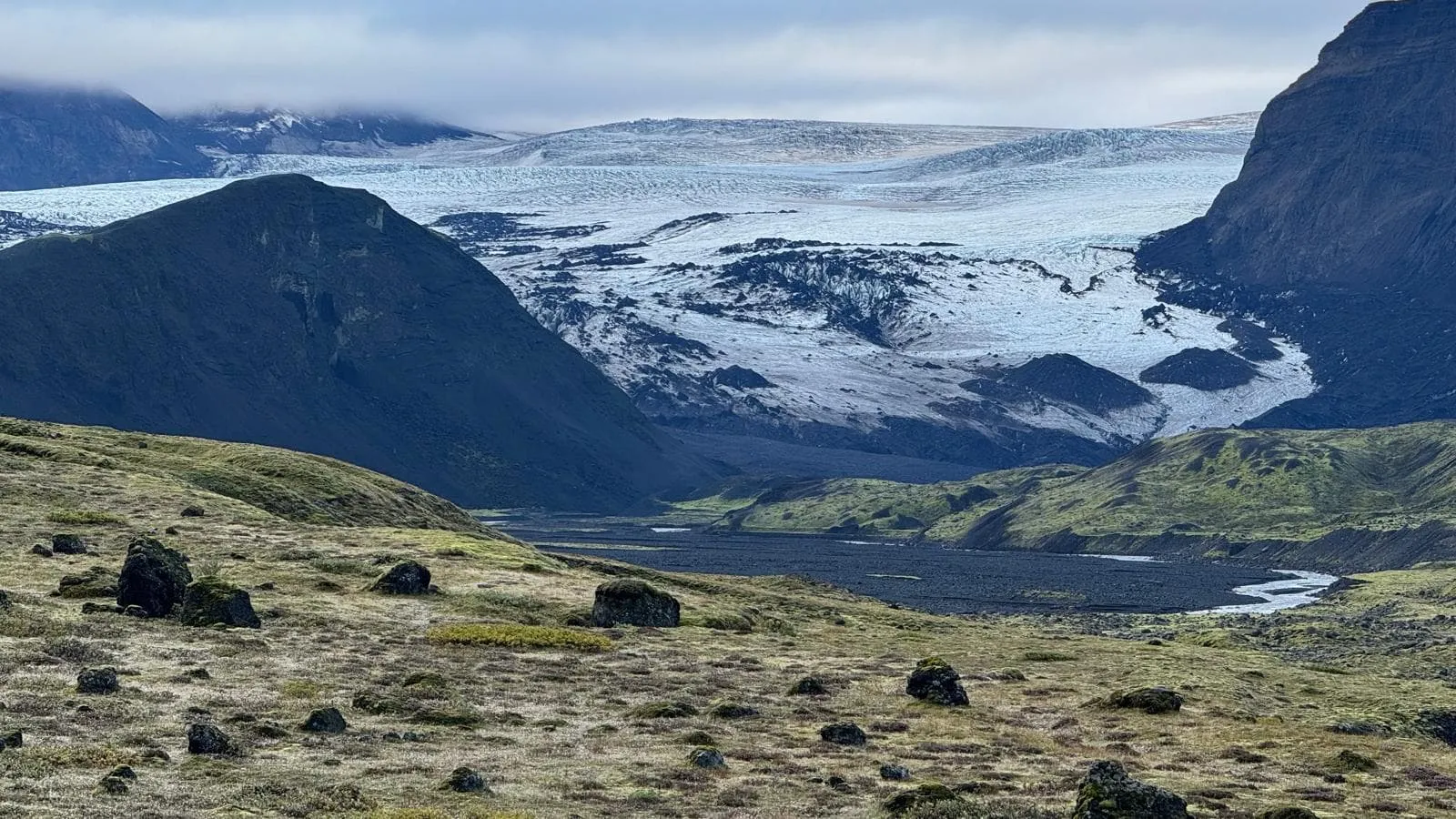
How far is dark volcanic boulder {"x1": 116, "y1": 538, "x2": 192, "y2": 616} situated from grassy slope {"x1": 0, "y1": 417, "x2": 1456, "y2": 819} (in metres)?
1.74

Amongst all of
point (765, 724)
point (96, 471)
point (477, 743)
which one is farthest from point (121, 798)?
point (96, 471)

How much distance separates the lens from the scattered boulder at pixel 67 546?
79.8 meters

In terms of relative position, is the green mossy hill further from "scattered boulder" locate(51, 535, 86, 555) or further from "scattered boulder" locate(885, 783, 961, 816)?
"scattered boulder" locate(885, 783, 961, 816)

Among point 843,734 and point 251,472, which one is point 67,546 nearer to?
point 843,734

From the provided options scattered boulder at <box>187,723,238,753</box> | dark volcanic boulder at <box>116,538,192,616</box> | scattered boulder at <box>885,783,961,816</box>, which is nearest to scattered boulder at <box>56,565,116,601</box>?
dark volcanic boulder at <box>116,538,192,616</box>

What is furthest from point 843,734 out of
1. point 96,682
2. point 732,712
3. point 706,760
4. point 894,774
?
point 96,682

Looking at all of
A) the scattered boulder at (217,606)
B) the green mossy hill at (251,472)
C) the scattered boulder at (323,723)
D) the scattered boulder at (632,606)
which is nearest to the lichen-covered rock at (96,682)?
the scattered boulder at (323,723)

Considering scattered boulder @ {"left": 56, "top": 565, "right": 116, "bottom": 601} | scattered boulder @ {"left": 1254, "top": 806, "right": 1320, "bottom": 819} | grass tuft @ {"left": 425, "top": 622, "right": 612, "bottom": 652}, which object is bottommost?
grass tuft @ {"left": 425, "top": 622, "right": 612, "bottom": 652}

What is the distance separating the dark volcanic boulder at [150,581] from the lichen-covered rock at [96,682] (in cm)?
1507

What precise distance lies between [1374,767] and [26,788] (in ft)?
115

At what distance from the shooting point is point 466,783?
4053 cm

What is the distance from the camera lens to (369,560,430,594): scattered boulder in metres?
80.4

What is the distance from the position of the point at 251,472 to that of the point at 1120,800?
103372mm

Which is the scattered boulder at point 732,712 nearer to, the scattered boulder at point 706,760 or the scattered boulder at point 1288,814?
the scattered boulder at point 706,760
